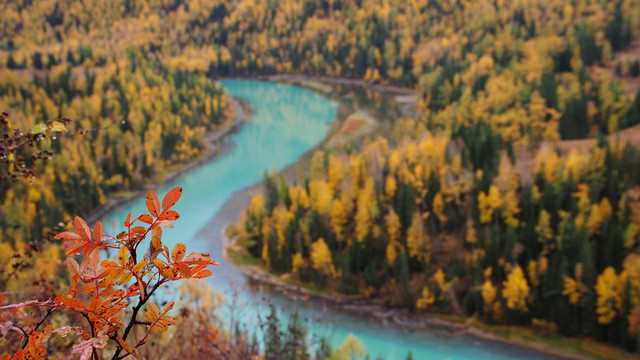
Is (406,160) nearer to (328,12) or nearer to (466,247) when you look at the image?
(466,247)

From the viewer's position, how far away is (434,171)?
169ft

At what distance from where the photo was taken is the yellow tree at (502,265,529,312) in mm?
39438

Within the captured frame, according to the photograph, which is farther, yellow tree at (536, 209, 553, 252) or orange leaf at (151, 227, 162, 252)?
yellow tree at (536, 209, 553, 252)

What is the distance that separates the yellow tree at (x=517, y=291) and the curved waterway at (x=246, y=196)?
130 inches

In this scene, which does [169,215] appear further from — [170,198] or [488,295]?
[488,295]

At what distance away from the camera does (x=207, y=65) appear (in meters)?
156

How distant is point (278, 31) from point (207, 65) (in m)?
30.1

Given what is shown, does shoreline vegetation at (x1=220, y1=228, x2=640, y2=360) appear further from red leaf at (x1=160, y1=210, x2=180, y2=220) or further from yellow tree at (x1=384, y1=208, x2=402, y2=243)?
red leaf at (x1=160, y1=210, x2=180, y2=220)

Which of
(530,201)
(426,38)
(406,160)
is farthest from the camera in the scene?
(426,38)

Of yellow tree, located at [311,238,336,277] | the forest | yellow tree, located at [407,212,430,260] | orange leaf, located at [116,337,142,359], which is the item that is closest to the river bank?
the forest

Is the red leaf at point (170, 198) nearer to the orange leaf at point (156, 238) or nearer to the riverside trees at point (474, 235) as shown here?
the orange leaf at point (156, 238)

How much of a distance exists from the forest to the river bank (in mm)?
1014

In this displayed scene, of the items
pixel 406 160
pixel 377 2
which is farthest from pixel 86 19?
pixel 406 160

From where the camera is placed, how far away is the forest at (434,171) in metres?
39.1
